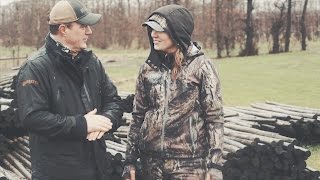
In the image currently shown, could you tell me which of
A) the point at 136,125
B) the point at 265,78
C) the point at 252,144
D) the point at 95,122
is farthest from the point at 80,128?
the point at 265,78

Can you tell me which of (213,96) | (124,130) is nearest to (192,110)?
(213,96)

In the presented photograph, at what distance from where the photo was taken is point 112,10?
155ft

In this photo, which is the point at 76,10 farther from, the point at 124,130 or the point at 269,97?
the point at 269,97

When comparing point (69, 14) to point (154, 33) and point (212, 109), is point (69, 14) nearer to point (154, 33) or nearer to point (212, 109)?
point (154, 33)

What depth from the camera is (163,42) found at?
395cm

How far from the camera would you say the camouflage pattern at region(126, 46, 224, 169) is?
386cm

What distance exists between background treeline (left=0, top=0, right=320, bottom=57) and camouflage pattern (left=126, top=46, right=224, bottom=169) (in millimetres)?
29344

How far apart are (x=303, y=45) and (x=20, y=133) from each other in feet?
89.2

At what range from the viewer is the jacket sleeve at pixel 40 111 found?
3559 mm

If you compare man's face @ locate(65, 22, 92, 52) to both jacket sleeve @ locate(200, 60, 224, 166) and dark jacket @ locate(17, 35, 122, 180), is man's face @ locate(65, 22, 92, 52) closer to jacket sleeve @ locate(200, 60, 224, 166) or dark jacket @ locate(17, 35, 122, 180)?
dark jacket @ locate(17, 35, 122, 180)

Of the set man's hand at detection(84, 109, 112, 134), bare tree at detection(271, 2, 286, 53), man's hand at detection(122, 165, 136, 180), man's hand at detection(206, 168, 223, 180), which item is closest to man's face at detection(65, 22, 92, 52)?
man's hand at detection(84, 109, 112, 134)

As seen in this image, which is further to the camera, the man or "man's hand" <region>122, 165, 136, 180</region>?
"man's hand" <region>122, 165, 136, 180</region>

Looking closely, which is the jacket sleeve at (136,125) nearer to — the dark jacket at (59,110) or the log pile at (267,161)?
the dark jacket at (59,110)

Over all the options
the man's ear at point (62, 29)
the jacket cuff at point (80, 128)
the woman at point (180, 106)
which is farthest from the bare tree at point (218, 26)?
the jacket cuff at point (80, 128)
